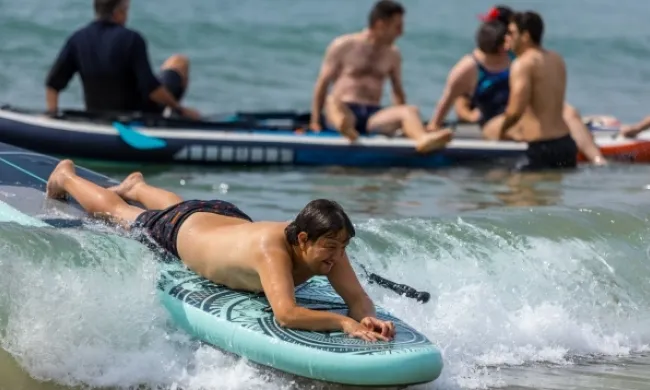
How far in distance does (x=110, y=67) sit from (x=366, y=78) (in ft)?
6.90

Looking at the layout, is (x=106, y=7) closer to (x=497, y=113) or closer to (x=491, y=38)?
(x=491, y=38)

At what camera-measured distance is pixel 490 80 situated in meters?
10.5

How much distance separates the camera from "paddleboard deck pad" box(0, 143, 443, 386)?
14.2 ft

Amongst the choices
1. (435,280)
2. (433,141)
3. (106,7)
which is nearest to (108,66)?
(106,7)

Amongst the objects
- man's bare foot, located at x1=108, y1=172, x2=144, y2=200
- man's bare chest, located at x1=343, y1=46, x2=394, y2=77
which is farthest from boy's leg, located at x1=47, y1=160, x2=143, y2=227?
man's bare chest, located at x1=343, y1=46, x2=394, y2=77

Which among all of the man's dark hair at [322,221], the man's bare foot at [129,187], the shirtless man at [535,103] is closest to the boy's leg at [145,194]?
the man's bare foot at [129,187]

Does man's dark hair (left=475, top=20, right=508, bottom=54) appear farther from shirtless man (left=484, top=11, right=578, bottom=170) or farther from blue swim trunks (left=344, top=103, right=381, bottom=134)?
blue swim trunks (left=344, top=103, right=381, bottom=134)

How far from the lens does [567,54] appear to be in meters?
19.4

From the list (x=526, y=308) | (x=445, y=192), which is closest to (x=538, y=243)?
(x=526, y=308)

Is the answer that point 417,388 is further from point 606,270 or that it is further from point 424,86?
point 424,86

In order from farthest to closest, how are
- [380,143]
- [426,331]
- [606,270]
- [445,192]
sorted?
[380,143] < [445,192] < [606,270] < [426,331]

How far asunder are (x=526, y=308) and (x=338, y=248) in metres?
1.58

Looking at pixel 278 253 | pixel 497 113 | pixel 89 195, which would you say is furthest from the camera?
pixel 497 113

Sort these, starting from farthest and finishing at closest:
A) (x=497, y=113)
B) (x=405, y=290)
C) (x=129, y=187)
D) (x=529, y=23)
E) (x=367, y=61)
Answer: (x=497, y=113)
(x=367, y=61)
(x=529, y=23)
(x=129, y=187)
(x=405, y=290)
